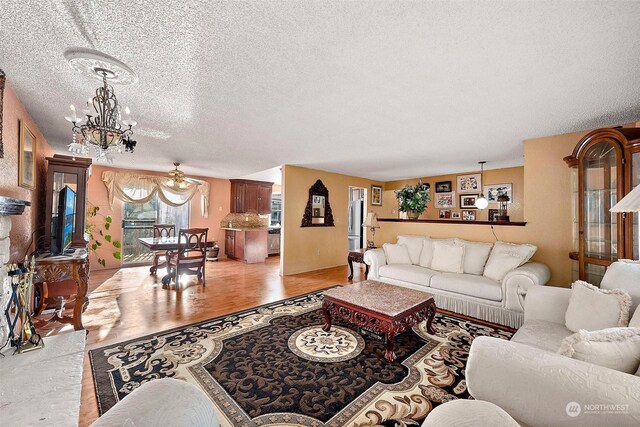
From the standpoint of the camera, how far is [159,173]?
21.1ft

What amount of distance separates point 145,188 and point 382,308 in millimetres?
6162

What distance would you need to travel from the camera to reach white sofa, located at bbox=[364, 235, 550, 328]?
281 cm

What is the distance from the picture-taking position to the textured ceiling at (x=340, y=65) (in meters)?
1.32

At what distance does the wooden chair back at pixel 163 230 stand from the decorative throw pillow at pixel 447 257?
5334mm

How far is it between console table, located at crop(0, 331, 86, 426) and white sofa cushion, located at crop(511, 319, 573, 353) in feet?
9.14

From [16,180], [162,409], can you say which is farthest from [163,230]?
[162,409]

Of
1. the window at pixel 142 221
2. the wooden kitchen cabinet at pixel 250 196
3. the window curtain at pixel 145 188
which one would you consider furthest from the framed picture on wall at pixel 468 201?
the window at pixel 142 221

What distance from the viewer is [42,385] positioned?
1691mm

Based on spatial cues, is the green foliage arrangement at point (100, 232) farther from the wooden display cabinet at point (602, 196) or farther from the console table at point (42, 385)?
the wooden display cabinet at point (602, 196)

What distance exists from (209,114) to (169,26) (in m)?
1.34

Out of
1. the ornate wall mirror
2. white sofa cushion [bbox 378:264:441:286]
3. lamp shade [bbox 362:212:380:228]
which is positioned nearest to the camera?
white sofa cushion [bbox 378:264:441:286]

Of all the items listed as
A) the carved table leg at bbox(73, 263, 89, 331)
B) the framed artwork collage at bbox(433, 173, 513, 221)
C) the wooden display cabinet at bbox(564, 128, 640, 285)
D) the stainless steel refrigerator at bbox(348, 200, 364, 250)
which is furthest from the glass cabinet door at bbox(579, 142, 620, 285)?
the carved table leg at bbox(73, 263, 89, 331)

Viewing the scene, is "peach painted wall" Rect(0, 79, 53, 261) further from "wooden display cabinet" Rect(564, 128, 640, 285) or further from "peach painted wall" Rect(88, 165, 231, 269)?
"wooden display cabinet" Rect(564, 128, 640, 285)

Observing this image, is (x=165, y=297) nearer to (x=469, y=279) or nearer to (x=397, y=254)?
(x=397, y=254)
